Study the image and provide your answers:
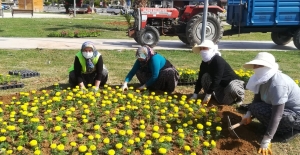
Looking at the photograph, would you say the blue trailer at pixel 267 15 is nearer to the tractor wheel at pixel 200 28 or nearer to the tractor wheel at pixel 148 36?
the tractor wheel at pixel 200 28

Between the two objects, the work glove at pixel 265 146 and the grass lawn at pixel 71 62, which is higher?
the grass lawn at pixel 71 62

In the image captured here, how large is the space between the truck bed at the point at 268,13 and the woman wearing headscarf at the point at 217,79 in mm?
7743

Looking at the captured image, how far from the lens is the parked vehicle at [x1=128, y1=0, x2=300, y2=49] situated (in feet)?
40.9

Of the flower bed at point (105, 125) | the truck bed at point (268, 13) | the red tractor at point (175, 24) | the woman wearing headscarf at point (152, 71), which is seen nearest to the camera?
the flower bed at point (105, 125)

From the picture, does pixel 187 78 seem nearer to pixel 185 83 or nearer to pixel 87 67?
pixel 185 83

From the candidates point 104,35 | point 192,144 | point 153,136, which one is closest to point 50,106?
point 153,136

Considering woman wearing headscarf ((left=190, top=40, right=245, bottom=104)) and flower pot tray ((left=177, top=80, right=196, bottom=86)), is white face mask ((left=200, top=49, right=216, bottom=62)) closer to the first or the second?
woman wearing headscarf ((left=190, top=40, right=245, bottom=104))

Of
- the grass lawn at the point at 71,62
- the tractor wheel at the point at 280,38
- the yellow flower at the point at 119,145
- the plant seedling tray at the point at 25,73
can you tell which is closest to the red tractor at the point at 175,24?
the grass lawn at the point at 71,62

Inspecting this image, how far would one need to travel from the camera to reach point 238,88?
17.5 ft

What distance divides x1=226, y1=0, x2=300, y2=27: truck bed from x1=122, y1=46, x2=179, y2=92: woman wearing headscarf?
7603 millimetres

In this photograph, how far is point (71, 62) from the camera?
9.36 metres

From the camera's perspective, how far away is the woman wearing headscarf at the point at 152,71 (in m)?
5.65

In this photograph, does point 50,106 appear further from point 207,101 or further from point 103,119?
point 207,101

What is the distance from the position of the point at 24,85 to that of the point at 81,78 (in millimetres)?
1544
